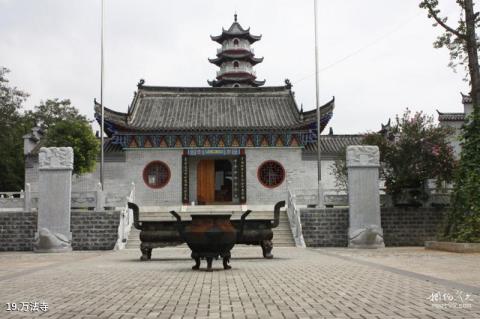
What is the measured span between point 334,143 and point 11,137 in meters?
19.5

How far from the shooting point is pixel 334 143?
89.4 feet

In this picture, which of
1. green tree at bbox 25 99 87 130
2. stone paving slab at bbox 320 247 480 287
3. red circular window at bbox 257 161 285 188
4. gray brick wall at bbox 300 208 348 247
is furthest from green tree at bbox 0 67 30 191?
stone paving slab at bbox 320 247 480 287

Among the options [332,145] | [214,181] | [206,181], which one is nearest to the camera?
[206,181]

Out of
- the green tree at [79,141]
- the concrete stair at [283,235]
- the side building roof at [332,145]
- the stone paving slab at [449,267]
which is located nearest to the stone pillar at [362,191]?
the concrete stair at [283,235]

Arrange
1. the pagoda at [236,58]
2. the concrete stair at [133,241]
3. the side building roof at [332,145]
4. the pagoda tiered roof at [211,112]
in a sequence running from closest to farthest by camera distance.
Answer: the concrete stair at [133,241], the pagoda tiered roof at [211,112], the side building roof at [332,145], the pagoda at [236,58]

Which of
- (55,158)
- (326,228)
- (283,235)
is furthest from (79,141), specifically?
(326,228)

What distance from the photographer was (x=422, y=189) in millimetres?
18594

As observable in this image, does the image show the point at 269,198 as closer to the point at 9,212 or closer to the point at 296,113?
the point at 296,113

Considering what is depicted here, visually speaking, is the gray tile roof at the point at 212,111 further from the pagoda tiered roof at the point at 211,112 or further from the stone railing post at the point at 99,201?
the stone railing post at the point at 99,201

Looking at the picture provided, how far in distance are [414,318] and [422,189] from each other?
48.3ft

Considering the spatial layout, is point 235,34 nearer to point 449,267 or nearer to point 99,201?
point 99,201

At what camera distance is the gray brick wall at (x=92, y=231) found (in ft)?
56.3

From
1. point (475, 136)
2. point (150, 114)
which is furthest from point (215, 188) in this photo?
point (475, 136)

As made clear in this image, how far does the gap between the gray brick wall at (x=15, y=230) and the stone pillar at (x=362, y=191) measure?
9.86 metres
